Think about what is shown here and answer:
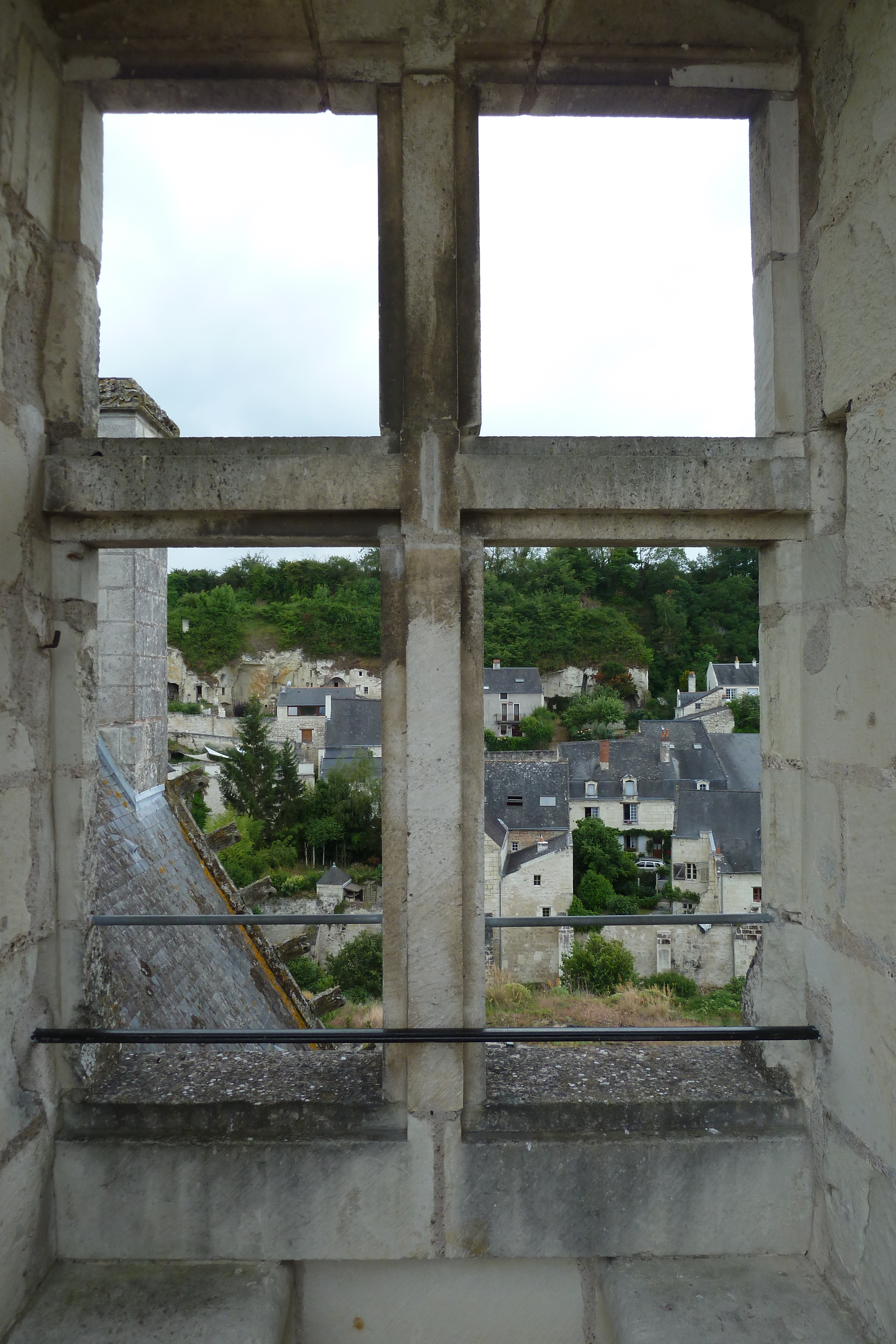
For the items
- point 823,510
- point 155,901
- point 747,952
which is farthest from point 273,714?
point 823,510

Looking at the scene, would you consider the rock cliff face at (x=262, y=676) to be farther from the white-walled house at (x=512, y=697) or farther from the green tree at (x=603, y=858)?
the green tree at (x=603, y=858)

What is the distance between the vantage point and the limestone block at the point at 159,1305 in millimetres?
1487

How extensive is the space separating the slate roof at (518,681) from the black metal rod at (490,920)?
2066 cm

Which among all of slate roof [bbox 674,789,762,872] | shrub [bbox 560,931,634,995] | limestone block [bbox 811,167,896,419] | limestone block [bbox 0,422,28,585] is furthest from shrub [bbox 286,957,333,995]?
limestone block [bbox 811,167,896,419]

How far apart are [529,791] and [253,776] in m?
9.68

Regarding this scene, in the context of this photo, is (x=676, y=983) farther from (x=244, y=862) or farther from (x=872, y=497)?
(x=244, y=862)

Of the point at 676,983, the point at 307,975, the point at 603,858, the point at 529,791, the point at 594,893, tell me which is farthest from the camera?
the point at 603,858

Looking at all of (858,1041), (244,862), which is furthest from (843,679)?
(244,862)

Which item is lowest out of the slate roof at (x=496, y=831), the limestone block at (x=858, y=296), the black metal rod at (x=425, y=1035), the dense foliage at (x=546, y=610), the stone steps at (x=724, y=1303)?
the slate roof at (x=496, y=831)

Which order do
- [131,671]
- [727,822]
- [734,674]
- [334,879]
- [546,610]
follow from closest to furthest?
1. [131,671]
2. [727,822]
3. [334,879]
4. [546,610]
5. [734,674]

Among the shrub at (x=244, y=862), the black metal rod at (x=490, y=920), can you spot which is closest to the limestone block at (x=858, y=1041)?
the black metal rod at (x=490, y=920)

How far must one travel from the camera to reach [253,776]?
19.7m

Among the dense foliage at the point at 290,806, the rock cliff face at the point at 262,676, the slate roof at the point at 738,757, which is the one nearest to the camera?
the slate roof at the point at 738,757

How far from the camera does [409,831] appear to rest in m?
1.65
